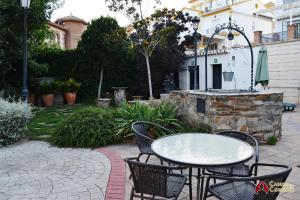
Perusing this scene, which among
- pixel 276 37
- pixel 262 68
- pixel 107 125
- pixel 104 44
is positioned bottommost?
pixel 107 125

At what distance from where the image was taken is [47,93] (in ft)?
41.5

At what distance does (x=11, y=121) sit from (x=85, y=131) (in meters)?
1.60

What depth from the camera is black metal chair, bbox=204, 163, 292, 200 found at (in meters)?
2.02

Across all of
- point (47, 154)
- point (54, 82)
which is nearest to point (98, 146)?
point (47, 154)

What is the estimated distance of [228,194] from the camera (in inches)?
97.7

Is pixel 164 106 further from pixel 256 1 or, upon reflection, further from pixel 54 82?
pixel 256 1

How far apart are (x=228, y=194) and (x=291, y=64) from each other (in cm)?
1339

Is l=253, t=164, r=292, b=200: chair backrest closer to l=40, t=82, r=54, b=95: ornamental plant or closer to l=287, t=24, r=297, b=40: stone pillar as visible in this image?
l=40, t=82, r=54, b=95: ornamental plant

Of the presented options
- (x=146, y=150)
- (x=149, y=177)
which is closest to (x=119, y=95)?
(x=146, y=150)

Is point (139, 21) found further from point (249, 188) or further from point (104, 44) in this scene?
point (249, 188)

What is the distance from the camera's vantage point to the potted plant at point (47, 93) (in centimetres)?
1255

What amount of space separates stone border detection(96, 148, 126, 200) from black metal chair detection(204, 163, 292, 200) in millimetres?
1245

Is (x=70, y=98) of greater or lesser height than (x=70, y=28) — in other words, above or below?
below

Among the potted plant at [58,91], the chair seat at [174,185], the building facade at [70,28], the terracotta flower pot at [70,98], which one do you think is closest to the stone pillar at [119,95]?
the terracotta flower pot at [70,98]
